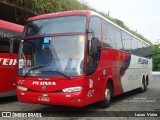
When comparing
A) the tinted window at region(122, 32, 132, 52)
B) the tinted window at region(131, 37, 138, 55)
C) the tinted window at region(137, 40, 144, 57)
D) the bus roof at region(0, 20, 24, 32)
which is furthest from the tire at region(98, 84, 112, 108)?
the tinted window at region(137, 40, 144, 57)

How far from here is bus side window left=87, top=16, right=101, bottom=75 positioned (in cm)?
871

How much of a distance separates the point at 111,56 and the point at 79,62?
2959 millimetres

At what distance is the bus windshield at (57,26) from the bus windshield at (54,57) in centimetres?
25

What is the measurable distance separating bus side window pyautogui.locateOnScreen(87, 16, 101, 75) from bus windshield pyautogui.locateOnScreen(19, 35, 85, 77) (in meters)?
0.32

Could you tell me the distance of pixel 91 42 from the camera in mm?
8766

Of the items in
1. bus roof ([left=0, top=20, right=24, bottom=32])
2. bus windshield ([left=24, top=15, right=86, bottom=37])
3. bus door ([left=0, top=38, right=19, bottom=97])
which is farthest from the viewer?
bus roof ([left=0, top=20, right=24, bottom=32])

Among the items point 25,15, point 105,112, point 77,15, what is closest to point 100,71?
point 105,112

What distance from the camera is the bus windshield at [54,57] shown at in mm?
8359

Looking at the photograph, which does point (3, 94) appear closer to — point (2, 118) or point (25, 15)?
point (2, 118)

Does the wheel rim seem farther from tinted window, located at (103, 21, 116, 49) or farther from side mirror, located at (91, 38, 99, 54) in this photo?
side mirror, located at (91, 38, 99, 54)

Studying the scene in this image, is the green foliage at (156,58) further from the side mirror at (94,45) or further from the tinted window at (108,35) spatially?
the side mirror at (94,45)

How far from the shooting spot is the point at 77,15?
9109 mm

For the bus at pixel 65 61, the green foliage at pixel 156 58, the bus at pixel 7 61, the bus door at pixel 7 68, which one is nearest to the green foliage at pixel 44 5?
the bus at pixel 7 61

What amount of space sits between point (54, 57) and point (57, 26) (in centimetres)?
106
